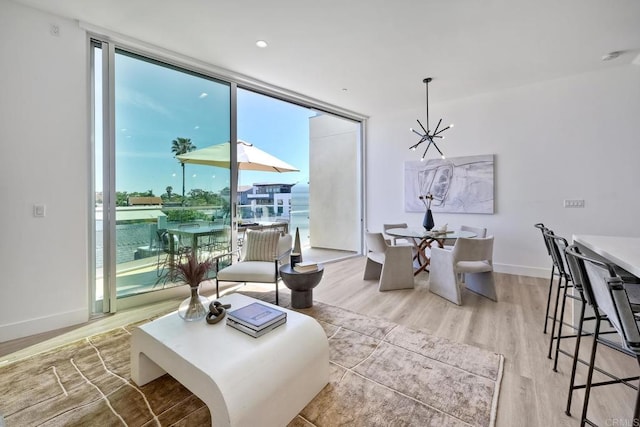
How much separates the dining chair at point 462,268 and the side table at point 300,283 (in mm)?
1574

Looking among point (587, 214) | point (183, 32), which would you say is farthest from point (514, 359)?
point (183, 32)

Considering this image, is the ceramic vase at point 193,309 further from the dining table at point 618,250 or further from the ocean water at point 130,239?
the dining table at point 618,250

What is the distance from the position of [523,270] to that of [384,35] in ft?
13.4

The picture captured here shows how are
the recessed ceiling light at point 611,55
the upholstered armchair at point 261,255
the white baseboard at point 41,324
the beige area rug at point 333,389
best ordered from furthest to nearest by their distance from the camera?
the recessed ceiling light at point 611,55, the upholstered armchair at point 261,255, the white baseboard at point 41,324, the beige area rug at point 333,389

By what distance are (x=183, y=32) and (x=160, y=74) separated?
0.72 metres

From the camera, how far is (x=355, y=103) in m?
5.15

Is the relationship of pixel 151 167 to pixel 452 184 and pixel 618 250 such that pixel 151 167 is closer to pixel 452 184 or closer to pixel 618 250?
pixel 618 250

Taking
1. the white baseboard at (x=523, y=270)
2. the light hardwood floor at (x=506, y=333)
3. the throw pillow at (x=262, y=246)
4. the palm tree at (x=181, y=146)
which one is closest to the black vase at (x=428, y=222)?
the light hardwood floor at (x=506, y=333)

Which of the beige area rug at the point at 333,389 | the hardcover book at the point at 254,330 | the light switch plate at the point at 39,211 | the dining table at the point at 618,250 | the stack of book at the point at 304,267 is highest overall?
the light switch plate at the point at 39,211

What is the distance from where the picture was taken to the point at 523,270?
174 inches

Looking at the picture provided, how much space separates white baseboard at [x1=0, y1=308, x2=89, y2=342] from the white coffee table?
1.51 m

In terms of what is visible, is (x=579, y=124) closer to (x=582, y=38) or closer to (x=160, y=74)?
(x=582, y=38)

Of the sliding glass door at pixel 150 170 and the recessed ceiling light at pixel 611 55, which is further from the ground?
the recessed ceiling light at pixel 611 55

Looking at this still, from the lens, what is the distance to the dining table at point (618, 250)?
1472 mm
